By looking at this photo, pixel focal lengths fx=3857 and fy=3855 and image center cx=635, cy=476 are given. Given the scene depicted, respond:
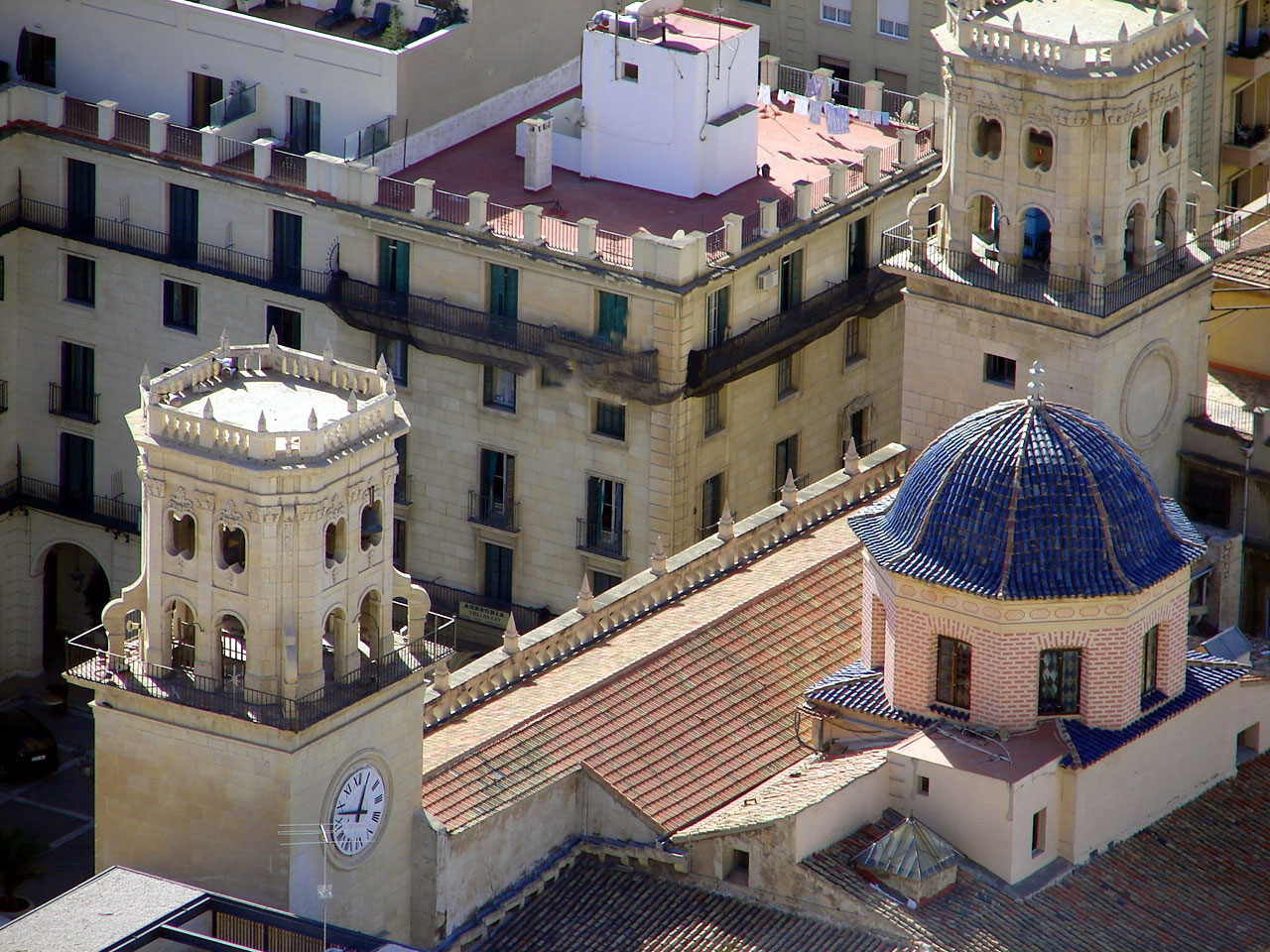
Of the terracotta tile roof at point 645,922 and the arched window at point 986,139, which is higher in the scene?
the arched window at point 986,139

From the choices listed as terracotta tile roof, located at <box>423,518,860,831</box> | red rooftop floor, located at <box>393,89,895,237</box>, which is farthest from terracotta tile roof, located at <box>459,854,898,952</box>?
red rooftop floor, located at <box>393,89,895,237</box>

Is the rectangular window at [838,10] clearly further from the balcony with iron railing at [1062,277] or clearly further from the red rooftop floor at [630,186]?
the balcony with iron railing at [1062,277]

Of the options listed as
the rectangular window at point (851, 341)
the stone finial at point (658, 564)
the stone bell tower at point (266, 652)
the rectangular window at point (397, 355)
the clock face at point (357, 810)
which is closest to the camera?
the stone bell tower at point (266, 652)

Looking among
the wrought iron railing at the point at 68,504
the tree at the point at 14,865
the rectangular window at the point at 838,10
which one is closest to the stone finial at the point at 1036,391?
the tree at the point at 14,865

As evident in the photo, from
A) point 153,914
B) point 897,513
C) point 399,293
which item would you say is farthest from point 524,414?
point 153,914

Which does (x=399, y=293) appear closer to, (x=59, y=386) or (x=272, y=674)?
(x=59, y=386)
